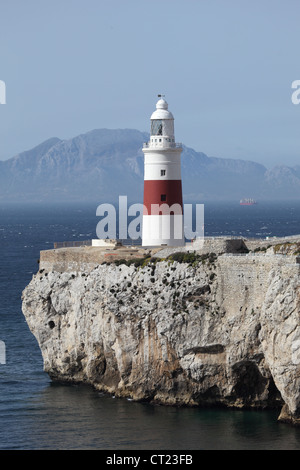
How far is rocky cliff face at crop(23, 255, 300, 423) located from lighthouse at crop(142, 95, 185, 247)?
594cm

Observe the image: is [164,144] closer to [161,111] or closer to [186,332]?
[161,111]

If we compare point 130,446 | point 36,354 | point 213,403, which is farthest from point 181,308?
point 36,354

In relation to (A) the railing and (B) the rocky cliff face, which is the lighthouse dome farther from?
(B) the rocky cliff face

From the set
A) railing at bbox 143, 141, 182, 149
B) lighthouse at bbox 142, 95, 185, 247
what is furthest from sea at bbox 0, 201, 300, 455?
railing at bbox 143, 141, 182, 149

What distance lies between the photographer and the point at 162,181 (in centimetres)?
6412

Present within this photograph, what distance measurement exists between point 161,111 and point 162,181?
4.44 m

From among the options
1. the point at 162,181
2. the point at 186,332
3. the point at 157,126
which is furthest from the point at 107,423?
the point at 157,126

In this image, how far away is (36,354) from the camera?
6700 cm

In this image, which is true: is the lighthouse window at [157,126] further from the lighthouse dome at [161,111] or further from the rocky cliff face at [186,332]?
the rocky cliff face at [186,332]

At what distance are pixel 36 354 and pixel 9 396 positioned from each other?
31.1ft

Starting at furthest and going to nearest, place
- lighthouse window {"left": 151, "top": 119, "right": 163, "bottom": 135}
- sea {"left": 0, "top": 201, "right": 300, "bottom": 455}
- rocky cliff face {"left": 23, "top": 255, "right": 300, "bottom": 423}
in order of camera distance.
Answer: lighthouse window {"left": 151, "top": 119, "right": 163, "bottom": 135} < rocky cliff face {"left": 23, "top": 255, "right": 300, "bottom": 423} < sea {"left": 0, "top": 201, "right": 300, "bottom": 455}

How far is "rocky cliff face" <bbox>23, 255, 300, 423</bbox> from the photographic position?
49500 mm
